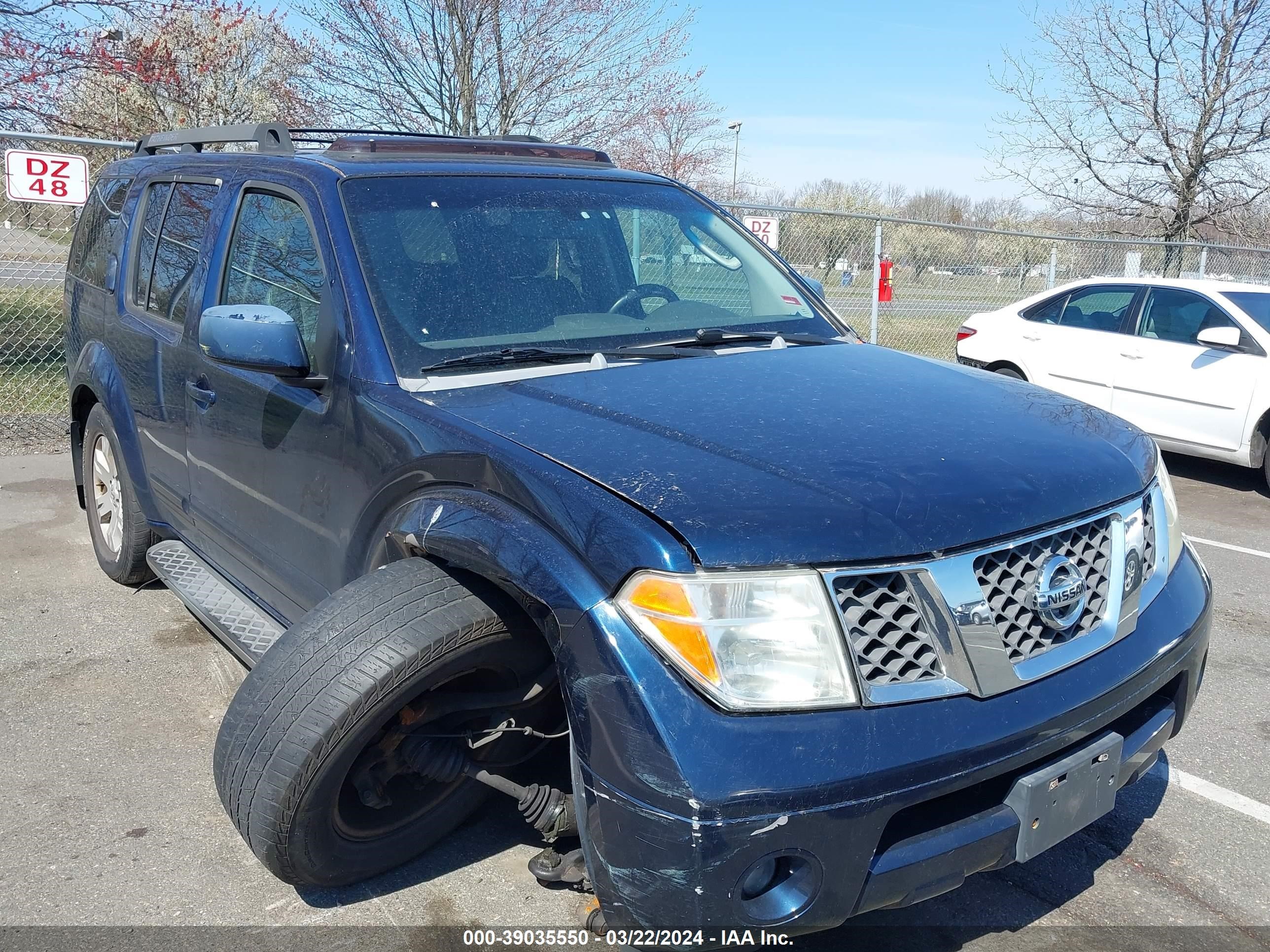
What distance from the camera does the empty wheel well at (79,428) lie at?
Answer: 17.3 ft

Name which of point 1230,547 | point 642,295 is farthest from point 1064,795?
point 1230,547

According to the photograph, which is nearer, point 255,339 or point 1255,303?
point 255,339

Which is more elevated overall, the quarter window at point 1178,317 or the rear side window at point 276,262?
the rear side window at point 276,262

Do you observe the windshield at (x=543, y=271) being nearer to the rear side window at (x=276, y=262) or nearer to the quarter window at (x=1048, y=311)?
the rear side window at (x=276, y=262)

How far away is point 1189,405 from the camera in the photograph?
26.5 ft

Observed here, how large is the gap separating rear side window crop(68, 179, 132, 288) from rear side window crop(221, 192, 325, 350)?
1.44 metres

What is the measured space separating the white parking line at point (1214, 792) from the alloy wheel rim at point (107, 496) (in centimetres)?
434

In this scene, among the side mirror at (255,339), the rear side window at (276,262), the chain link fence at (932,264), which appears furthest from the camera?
the chain link fence at (932,264)

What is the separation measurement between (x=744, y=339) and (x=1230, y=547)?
4465 millimetres

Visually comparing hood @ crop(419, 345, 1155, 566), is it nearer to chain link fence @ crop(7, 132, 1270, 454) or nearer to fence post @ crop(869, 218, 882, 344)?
chain link fence @ crop(7, 132, 1270, 454)

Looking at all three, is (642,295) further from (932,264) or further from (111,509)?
(932,264)

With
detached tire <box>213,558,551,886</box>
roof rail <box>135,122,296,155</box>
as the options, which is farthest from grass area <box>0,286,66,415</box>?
detached tire <box>213,558,551,886</box>

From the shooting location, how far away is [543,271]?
11.0 ft

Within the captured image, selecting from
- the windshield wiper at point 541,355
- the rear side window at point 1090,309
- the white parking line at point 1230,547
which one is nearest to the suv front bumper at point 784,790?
the windshield wiper at point 541,355
